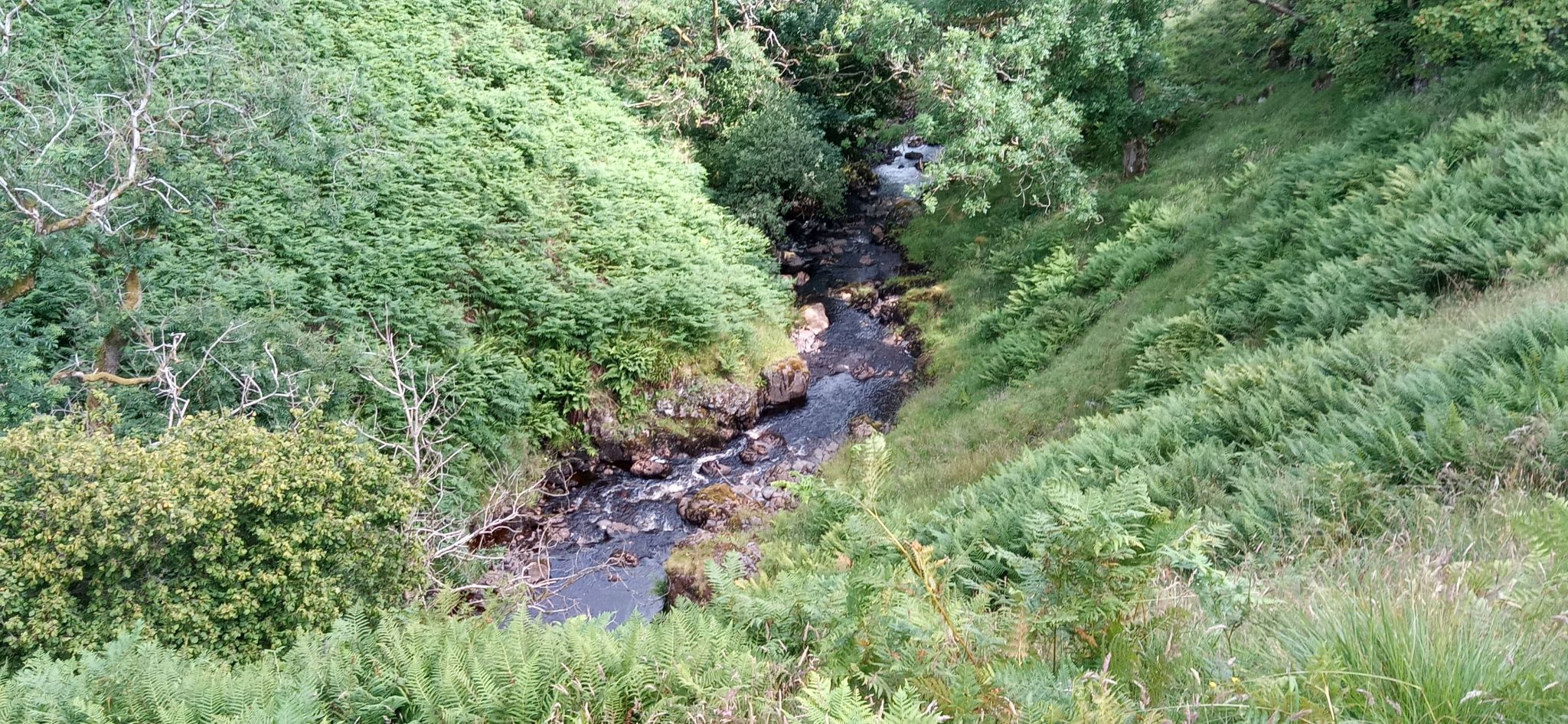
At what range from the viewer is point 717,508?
15391mm

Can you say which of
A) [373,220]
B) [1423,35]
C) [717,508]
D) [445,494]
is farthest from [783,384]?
[1423,35]

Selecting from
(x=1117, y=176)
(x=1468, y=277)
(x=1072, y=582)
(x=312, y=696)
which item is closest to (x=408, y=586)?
(x=312, y=696)

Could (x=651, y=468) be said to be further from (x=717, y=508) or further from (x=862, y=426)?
(x=862, y=426)

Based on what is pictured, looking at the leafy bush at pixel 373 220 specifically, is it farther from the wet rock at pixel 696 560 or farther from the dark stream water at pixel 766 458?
the wet rock at pixel 696 560

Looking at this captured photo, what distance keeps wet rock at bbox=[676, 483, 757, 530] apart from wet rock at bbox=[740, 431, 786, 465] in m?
1.30

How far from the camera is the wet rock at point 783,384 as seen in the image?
18906 mm

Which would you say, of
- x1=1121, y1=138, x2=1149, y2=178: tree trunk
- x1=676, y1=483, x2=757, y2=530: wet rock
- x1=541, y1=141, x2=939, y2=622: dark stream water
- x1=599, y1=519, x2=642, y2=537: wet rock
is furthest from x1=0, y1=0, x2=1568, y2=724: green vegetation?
x1=599, y1=519, x2=642, y2=537: wet rock

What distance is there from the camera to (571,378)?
17.3m

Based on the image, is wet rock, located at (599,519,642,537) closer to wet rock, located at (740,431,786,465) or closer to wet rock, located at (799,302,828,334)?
wet rock, located at (740,431,786,465)

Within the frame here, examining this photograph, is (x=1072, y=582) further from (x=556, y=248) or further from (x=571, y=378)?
(x=556, y=248)

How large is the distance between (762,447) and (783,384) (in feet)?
6.70

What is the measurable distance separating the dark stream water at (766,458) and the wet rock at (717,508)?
238 mm

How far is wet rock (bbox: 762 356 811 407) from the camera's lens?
744 inches

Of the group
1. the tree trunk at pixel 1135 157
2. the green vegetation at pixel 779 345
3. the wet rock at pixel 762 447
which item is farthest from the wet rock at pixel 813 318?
the tree trunk at pixel 1135 157
